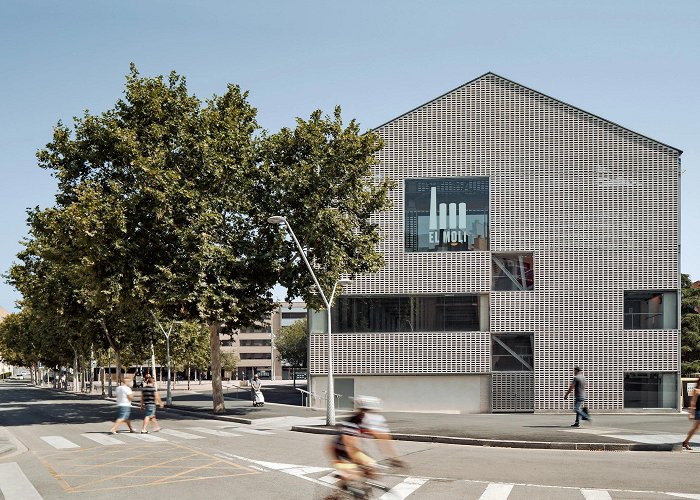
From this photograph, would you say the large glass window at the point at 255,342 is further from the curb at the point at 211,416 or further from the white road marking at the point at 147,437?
the white road marking at the point at 147,437

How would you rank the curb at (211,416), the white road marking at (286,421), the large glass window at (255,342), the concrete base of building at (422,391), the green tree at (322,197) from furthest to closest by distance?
1. the large glass window at (255,342)
2. the concrete base of building at (422,391)
3. the green tree at (322,197)
4. the curb at (211,416)
5. the white road marking at (286,421)

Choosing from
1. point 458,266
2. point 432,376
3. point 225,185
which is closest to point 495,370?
point 432,376

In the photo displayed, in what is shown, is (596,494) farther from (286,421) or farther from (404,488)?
(286,421)

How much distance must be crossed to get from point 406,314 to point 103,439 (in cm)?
1849

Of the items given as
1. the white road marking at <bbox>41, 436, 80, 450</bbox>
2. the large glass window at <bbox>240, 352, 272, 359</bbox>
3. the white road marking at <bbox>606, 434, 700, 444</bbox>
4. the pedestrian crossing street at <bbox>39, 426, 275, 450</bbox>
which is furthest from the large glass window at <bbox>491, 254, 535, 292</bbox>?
the large glass window at <bbox>240, 352, 272, 359</bbox>

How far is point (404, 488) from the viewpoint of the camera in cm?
1321

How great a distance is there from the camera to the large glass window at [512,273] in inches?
1486

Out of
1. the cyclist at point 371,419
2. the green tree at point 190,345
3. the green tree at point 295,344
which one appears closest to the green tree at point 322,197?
the cyclist at point 371,419

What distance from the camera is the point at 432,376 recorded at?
124ft

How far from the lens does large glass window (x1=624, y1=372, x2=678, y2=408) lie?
36.8 meters

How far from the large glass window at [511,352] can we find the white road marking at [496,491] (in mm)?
24323

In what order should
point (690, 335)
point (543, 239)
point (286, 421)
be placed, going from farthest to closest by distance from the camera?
point (690, 335) < point (543, 239) < point (286, 421)

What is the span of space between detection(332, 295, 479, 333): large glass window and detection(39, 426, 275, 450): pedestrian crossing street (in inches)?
470

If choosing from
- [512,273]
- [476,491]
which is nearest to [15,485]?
[476,491]
